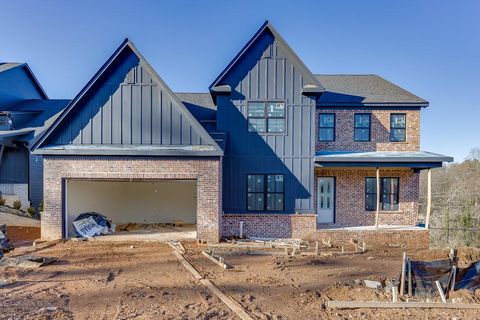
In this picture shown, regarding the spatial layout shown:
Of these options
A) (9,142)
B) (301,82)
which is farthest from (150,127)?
(9,142)

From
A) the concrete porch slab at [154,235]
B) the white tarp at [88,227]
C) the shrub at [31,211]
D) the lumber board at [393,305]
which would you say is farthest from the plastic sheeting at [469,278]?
the shrub at [31,211]

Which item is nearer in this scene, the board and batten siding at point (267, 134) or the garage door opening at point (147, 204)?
the board and batten siding at point (267, 134)

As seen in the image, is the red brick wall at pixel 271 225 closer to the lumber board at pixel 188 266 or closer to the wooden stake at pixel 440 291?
the lumber board at pixel 188 266

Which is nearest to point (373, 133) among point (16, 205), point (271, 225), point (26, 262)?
point (271, 225)

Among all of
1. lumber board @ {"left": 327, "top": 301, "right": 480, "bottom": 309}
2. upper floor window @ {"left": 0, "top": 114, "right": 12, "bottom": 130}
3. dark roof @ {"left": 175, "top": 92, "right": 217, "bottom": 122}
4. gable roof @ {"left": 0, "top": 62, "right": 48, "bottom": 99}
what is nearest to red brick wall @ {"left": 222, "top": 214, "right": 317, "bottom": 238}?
dark roof @ {"left": 175, "top": 92, "right": 217, "bottom": 122}

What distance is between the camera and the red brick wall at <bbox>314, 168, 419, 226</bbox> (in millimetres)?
13984

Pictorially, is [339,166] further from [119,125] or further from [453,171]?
[453,171]

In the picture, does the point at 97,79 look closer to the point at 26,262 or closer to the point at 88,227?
the point at 88,227

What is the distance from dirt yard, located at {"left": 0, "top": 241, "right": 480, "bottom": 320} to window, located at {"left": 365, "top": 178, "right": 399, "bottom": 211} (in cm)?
453

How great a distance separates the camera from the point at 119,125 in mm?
11195

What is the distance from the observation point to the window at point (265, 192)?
12523 mm

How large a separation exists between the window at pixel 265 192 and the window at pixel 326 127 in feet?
11.4

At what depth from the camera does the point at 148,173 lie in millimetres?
10992

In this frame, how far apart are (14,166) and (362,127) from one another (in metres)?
19.1
